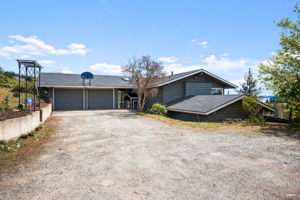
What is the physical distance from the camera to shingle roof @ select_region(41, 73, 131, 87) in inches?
716

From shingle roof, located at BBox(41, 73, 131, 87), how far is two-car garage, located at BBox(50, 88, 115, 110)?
82 centimetres

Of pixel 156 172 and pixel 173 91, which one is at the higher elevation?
pixel 173 91

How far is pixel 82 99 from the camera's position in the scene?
19.7 meters

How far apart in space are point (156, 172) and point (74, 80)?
18928 mm

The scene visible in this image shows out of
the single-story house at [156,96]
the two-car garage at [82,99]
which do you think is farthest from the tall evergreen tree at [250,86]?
the two-car garage at [82,99]

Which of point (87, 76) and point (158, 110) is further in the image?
point (87, 76)

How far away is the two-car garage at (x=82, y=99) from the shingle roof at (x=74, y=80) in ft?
2.71

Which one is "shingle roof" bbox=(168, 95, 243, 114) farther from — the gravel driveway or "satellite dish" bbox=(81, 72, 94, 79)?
"satellite dish" bbox=(81, 72, 94, 79)

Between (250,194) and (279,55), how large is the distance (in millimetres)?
11669

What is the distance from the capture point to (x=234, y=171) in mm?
4078

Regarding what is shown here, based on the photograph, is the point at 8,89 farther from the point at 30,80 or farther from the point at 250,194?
the point at 250,194

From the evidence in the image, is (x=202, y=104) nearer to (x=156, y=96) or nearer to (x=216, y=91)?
(x=156, y=96)

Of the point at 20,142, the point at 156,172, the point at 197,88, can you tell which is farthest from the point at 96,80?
the point at 156,172

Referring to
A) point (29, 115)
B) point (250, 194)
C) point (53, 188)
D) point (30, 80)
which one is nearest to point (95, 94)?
point (30, 80)
